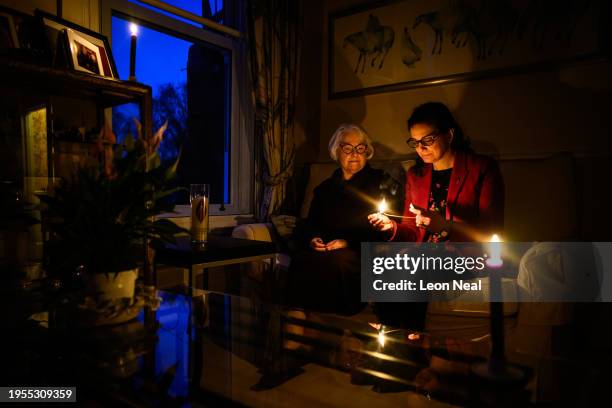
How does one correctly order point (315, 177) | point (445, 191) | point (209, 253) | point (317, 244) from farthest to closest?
point (315, 177) < point (317, 244) < point (445, 191) < point (209, 253)

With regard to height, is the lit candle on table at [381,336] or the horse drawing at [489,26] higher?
the horse drawing at [489,26]

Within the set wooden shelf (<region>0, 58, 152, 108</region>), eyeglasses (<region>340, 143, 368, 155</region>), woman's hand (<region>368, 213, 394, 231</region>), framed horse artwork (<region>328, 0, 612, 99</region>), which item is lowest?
woman's hand (<region>368, 213, 394, 231</region>)

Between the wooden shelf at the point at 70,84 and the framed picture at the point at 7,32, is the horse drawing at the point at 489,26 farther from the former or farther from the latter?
the framed picture at the point at 7,32

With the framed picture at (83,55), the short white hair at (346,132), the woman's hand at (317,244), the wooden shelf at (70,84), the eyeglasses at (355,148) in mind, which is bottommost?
the woman's hand at (317,244)

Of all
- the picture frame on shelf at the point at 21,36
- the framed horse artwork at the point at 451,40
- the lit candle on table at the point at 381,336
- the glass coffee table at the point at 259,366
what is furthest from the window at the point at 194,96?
the lit candle on table at the point at 381,336

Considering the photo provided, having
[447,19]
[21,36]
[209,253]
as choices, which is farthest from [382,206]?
[21,36]

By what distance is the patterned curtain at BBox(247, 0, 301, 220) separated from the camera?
266 centimetres

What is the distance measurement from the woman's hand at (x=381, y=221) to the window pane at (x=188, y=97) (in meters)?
1.33

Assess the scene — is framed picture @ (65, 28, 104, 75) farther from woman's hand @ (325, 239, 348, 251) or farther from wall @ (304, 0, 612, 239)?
wall @ (304, 0, 612, 239)

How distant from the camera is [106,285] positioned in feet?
3.04

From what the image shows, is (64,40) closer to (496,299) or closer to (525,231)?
(496,299)

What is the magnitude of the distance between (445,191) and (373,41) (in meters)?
1.46

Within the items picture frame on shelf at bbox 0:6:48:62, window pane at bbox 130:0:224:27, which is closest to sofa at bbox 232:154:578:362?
picture frame on shelf at bbox 0:6:48:62

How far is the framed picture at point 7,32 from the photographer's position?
1589 mm
